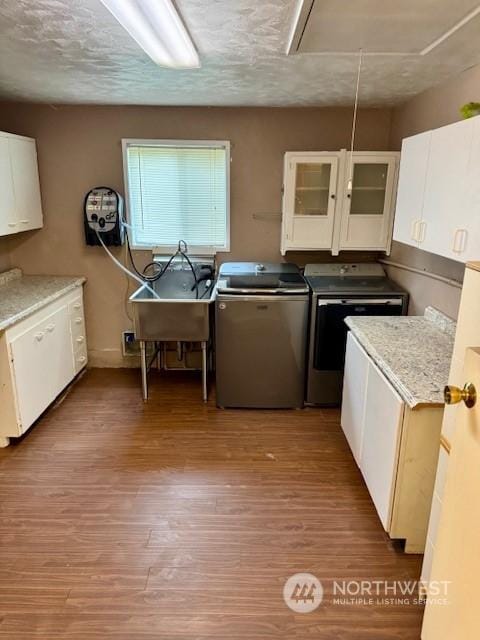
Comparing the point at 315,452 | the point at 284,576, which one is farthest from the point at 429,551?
the point at 315,452

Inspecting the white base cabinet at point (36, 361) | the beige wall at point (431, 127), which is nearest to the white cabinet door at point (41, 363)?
the white base cabinet at point (36, 361)

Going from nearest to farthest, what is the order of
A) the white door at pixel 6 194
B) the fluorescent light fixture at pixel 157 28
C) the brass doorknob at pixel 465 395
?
the brass doorknob at pixel 465 395
the fluorescent light fixture at pixel 157 28
the white door at pixel 6 194

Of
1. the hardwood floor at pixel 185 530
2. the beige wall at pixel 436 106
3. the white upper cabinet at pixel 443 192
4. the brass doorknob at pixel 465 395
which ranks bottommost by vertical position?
the hardwood floor at pixel 185 530

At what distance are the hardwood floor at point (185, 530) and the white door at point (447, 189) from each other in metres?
1.41

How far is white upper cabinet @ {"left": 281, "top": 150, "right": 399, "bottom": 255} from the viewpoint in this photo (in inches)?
125

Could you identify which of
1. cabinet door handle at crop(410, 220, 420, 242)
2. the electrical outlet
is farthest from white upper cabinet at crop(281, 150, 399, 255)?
the electrical outlet

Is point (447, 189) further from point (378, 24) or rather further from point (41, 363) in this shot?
point (41, 363)

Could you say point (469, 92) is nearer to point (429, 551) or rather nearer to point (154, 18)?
point (154, 18)

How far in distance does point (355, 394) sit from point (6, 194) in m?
2.72

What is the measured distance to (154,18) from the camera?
5.24ft

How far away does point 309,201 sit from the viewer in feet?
10.8

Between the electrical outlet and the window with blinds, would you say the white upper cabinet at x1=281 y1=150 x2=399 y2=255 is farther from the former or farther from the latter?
the electrical outlet

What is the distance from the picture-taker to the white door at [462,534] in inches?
44.5

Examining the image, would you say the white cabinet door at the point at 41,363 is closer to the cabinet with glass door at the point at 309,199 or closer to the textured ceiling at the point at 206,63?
the textured ceiling at the point at 206,63
